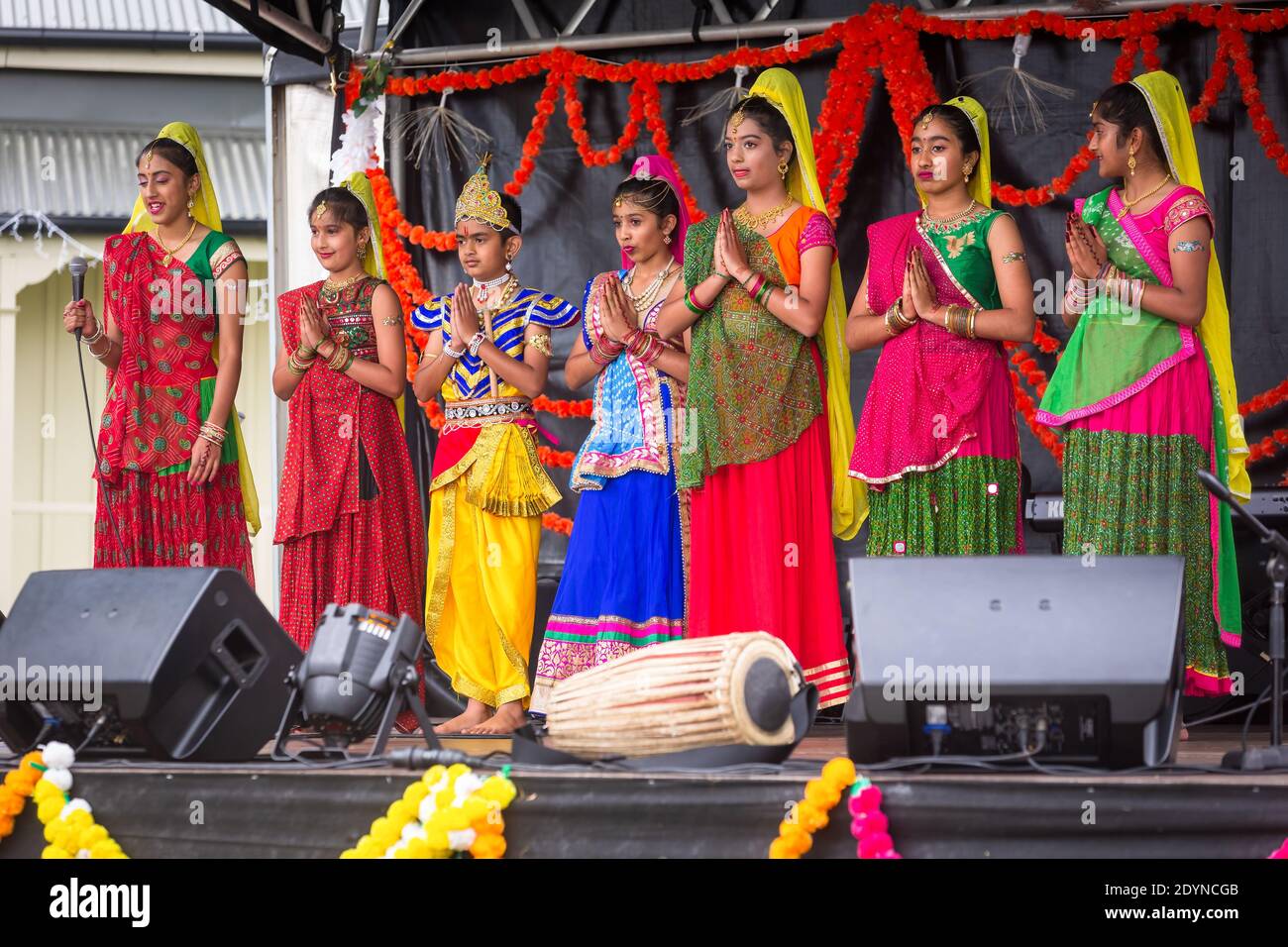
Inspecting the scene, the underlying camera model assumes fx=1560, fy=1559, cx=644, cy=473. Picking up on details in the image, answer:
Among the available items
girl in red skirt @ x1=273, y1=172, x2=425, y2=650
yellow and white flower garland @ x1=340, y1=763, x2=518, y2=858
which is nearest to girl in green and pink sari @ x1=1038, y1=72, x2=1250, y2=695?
yellow and white flower garland @ x1=340, y1=763, x2=518, y2=858

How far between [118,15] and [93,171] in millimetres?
1051

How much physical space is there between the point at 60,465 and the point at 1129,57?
24.6 feet

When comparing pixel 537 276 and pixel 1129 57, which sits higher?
pixel 1129 57

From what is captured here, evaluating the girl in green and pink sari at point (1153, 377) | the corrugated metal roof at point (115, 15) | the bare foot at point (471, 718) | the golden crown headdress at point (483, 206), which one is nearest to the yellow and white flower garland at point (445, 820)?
the bare foot at point (471, 718)

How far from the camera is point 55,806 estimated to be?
3076 mm

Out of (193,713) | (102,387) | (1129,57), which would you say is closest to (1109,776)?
(193,713)

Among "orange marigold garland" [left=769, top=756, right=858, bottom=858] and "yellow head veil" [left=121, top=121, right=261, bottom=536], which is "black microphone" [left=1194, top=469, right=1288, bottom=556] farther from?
"yellow head veil" [left=121, top=121, right=261, bottom=536]

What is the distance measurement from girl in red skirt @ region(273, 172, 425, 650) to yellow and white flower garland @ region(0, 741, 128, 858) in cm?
171

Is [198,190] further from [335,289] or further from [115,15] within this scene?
[115,15]

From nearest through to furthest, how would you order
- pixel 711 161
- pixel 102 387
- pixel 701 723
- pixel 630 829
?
pixel 630 829 < pixel 701 723 < pixel 711 161 < pixel 102 387

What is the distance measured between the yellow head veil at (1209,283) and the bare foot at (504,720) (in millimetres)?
2101
